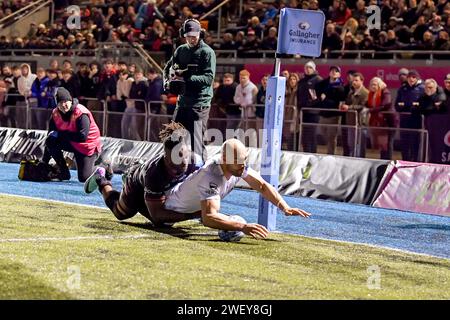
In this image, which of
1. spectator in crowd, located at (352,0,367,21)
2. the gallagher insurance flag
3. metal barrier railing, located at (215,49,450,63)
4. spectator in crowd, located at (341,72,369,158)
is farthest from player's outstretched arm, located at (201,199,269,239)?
spectator in crowd, located at (352,0,367,21)

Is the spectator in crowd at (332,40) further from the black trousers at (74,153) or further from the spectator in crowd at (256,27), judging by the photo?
the black trousers at (74,153)

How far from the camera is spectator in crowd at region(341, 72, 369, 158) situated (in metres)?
17.6

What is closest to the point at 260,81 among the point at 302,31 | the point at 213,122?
the point at 213,122

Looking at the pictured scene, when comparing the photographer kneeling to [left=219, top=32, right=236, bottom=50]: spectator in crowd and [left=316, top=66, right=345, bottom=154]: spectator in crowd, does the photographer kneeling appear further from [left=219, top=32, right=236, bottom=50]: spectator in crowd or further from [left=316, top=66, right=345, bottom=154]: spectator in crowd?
[left=219, top=32, right=236, bottom=50]: spectator in crowd

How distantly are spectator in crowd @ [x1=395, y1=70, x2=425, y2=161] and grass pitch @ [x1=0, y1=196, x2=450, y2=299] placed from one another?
664cm

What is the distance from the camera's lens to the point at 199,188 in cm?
972

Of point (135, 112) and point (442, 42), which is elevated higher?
point (442, 42)

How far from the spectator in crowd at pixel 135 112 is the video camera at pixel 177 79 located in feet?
25.0

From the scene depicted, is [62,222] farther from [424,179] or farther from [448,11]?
[448,11]

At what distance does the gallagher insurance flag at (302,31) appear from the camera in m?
10.8

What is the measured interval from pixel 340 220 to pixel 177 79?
290 cm

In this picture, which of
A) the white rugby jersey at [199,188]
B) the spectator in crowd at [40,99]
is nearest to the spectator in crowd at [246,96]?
the spectator in crowd at [40,99]

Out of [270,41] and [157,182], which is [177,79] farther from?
[270,41]
